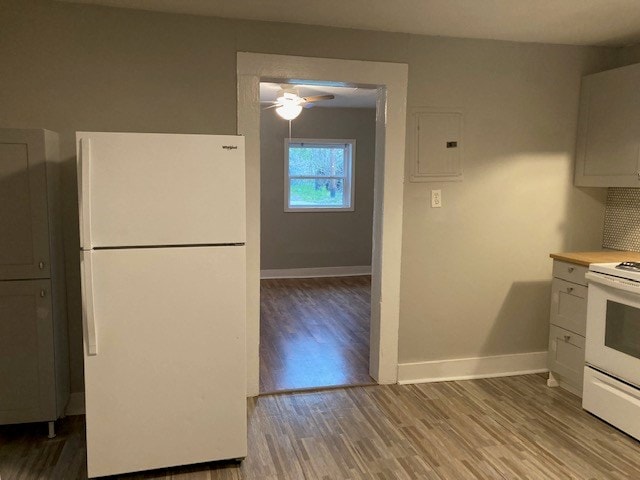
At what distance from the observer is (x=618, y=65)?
3588mm

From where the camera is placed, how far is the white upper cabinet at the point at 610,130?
3.16m

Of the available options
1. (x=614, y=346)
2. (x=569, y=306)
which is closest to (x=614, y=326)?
(x=614, y=346)

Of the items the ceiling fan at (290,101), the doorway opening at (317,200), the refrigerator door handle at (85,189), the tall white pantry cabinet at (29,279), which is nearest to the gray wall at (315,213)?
the doorway opening at (317,200)

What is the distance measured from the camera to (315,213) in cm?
709

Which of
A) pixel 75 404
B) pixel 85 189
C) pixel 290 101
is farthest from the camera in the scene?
pixel 290 101

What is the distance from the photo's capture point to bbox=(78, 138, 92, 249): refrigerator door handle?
211 centimetres

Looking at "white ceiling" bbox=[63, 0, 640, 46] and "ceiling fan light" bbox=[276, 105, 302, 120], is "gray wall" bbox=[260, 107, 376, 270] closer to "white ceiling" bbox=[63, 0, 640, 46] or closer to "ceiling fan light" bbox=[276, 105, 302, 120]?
"ceiling fan light" bbox=[276, 105, 302, 120]

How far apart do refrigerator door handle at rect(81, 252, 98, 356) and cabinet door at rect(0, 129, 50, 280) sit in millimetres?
593

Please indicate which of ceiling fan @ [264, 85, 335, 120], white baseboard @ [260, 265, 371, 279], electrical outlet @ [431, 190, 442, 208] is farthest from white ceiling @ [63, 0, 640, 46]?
white baseboard @ [260, 265, 371, 279]

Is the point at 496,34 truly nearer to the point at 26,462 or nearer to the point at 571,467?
the point at 571,467

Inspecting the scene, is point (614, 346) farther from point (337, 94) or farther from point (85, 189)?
point (337, 94)

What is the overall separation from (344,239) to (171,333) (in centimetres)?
504

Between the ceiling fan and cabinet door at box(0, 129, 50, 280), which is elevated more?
the ceiling fan

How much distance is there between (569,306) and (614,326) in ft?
1.53
